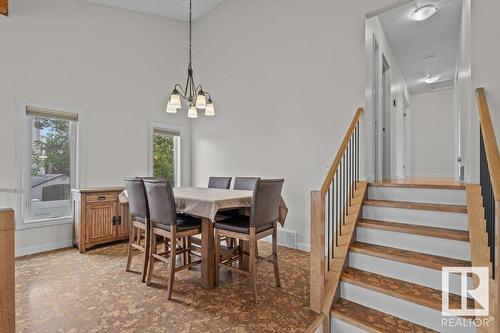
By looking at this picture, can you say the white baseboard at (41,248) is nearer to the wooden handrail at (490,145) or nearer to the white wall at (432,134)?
the wooden handrail at (490,145)

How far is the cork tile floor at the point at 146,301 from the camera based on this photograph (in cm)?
193

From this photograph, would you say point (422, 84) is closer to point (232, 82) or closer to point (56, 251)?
point (232, 82)

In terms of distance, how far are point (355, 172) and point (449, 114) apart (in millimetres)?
6391

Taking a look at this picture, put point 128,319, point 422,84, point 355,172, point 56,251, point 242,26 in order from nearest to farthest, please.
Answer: point 128,319, point 355,172, point 56,251, point 242,26, point 422,84

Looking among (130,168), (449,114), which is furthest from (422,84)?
(130,168)

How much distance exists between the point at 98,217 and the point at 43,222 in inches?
28.2

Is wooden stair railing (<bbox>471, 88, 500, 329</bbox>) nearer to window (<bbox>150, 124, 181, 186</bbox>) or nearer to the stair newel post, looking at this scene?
the stair newel post

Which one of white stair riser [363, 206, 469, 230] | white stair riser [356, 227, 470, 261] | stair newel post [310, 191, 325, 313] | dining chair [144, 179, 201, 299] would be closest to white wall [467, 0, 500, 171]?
white stair riser [363, 206, 469, 230]

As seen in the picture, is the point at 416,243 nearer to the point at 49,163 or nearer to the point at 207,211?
the point at 207,211

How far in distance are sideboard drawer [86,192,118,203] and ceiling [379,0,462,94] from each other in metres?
4.57

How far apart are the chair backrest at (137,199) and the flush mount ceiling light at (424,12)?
4.09m

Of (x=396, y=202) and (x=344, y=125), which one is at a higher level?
(x=344, y=125)

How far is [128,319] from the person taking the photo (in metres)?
2.00

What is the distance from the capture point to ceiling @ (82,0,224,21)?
418cm
